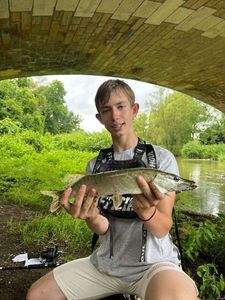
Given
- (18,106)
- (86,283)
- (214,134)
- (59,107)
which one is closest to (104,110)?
(86,283)

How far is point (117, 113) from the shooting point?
2.35 meters

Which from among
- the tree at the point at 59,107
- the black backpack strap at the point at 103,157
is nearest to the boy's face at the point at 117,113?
the black backpack strap at the point at 103,157

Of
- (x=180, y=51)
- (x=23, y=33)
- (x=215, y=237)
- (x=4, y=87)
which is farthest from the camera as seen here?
(x=4, y=87)

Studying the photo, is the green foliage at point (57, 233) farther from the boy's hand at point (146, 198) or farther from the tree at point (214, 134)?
the tree at point (214, 134)

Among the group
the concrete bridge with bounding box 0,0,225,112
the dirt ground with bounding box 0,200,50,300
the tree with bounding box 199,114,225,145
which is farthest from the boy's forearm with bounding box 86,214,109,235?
the tree with bounding box 199,114,225,145

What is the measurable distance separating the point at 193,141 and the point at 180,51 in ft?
124

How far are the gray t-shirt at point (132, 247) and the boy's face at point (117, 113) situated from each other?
6.8 inches

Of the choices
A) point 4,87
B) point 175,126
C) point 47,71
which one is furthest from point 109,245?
point 175,126

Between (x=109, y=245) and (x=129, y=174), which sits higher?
(x=129, y=174)

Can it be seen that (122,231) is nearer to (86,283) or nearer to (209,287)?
(86,283)

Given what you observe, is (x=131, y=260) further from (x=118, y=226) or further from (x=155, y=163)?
(x=155, y=163)

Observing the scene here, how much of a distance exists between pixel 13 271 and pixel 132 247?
2.08 meters

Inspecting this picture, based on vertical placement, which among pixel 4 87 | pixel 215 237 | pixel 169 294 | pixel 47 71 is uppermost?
pixel 4 87

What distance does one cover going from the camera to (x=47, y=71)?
7.98 meters
